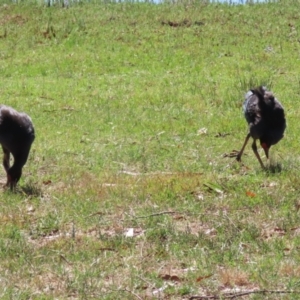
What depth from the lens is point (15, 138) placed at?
915cm

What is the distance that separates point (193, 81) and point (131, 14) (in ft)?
19.5

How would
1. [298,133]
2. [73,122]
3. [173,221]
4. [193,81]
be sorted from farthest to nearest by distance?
[193,81] → [73,122] → [298,133] → [173,221]

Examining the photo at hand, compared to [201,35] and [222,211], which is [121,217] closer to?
[222,211]

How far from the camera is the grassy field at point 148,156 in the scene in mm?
6320

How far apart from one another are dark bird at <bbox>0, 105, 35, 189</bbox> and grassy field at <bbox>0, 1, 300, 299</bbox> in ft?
0.85

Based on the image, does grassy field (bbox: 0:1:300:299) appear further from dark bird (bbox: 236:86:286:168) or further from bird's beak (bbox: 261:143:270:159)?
dark bird (bbox: 236:86:286:168)

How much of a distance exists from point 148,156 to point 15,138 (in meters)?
2.31

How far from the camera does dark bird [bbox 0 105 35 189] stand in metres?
9.04

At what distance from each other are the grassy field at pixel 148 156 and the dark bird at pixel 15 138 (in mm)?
258

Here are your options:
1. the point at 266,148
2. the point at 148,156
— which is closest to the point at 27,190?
the point at 148,156

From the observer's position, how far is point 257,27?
20.0m

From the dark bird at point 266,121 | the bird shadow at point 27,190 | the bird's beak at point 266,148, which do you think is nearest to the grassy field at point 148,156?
the bird shadow at point 27,190

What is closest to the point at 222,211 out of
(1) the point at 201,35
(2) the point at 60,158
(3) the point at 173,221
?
(3) the point at 173,221

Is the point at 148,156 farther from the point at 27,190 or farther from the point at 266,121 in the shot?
the point at 27,190
